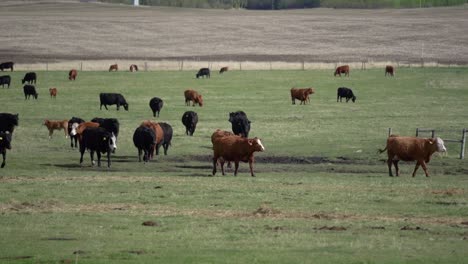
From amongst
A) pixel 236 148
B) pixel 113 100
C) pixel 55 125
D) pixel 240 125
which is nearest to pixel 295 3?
pixel 113 100

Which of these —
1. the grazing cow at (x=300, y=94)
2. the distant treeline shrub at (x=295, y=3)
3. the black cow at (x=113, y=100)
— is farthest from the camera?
the distant treeline shrub at (x=295, y=3)

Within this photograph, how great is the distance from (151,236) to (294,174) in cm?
1228

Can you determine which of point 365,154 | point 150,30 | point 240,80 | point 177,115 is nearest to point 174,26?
point 150,30

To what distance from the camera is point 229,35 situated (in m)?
114

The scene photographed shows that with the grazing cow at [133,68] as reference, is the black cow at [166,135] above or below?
below

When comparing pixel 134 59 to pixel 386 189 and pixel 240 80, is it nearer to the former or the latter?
pixel 240 80

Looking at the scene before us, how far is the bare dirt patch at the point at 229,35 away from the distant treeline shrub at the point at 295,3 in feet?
47.4

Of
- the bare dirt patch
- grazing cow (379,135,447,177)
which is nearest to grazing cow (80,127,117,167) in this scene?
grazing cow (379,135,447,177)

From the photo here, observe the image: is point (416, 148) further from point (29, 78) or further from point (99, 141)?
point (29, 78)

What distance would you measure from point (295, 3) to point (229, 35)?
173 feet

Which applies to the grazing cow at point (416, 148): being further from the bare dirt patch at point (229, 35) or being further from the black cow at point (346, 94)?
the bare dirt patch at point (229, 35)

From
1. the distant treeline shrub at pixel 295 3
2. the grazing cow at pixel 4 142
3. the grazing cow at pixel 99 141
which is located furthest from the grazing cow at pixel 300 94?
the distant treeline shrub at pixel 295 3

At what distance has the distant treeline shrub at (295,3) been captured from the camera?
500ft

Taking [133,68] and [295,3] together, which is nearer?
[133,68]
